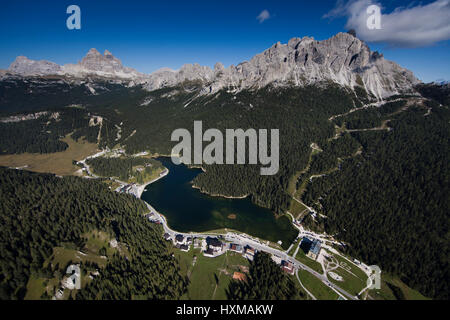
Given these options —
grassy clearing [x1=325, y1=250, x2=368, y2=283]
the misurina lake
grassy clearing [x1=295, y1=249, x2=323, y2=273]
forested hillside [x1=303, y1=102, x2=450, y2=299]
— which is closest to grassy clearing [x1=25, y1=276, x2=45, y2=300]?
the misurina lake

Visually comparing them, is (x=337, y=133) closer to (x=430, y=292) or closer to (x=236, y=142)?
(x=236, y=142)

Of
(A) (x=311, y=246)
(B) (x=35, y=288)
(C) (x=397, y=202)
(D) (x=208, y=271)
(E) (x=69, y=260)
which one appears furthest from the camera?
(C) (x=397, y=202)

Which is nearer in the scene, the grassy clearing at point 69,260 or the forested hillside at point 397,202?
the grassy clearing at point 69,260

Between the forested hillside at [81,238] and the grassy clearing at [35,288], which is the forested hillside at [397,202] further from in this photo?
the grassy clearing at [35,288]

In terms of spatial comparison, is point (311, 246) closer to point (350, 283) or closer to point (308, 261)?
point (308, 261)

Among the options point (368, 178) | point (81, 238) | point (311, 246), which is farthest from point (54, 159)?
point (368, 178)

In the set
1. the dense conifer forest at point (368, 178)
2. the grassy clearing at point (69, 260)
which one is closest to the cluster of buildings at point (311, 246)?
the dense conifer forest at point (368, 178)

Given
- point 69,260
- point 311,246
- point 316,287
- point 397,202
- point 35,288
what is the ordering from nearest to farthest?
point 35,288, point 69,260, point 316,287, point 311,246, point 397,202

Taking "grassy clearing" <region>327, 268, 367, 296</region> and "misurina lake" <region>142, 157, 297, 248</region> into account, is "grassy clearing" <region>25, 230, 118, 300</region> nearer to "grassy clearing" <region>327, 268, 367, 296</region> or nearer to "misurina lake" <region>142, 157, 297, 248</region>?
"misurina lake" <region>142, 157, 297, 248</region>
